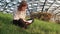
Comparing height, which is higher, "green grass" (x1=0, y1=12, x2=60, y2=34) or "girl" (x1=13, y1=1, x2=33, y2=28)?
"girl" (x1=13, y1=1, x2=33, y2=28)

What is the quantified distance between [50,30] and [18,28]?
96 cm

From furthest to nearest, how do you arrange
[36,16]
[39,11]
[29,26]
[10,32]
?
[39,11] → [36,16] → [29,26] → [10,32]

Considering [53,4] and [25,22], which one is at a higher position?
[25,22]

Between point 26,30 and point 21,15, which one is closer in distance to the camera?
point 21,15

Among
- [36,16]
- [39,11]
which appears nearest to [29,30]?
[36,16]

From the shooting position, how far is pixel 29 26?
7.92 m

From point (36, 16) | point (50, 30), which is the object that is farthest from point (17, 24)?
point (36, 16)

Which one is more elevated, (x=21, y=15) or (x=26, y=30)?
(x=21, y=15)

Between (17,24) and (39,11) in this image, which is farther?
(39,11)

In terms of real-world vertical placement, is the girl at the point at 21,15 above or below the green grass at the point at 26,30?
above

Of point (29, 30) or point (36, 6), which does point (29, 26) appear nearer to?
point (29, 30)

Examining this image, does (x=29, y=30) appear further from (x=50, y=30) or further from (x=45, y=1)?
(x=45, y=1)

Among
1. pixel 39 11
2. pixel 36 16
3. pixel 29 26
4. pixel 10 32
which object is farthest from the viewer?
pixel 39 11

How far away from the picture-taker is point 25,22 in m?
7.50
